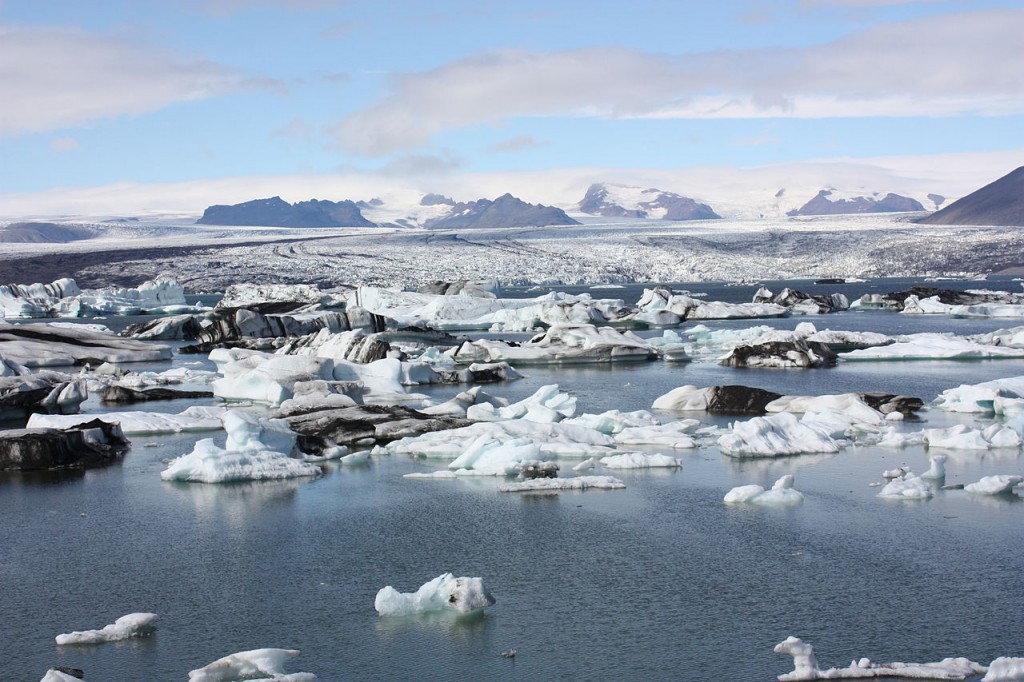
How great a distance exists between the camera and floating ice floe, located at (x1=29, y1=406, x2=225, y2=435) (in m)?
12.1

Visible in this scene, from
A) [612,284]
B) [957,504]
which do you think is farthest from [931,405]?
[612,284]

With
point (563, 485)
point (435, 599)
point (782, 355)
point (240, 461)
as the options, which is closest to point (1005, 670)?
point (435, 599)

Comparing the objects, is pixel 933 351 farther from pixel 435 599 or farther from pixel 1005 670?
pixel 435 599

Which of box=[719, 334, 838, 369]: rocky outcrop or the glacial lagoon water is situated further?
box=[719, 334, 838, 369]: rocky outcrop

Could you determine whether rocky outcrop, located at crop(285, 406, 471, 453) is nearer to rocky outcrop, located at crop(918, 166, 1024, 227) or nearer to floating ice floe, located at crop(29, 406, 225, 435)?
floating ice floe, located at crop(29, 406, 225, 435)

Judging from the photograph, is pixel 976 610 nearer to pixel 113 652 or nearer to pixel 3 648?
pixel 113 652

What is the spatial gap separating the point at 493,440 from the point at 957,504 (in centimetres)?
404

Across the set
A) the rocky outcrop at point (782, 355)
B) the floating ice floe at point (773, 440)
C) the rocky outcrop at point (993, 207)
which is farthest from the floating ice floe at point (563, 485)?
the rocky outcrop at point (993, 207)

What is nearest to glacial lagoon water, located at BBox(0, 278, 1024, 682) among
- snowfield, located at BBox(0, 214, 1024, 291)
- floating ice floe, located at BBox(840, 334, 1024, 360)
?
floating ice floe, located at BBox(840, 334, 1024, 360)

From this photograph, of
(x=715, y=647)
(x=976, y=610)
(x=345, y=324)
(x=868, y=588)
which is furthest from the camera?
(x=345, y=324)

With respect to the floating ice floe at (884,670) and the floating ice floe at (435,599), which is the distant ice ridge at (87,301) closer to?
the floating ice floe at (435,599)

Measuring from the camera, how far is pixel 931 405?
13.5 metres

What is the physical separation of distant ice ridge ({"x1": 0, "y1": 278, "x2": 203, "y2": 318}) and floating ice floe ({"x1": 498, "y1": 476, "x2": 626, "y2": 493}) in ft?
108

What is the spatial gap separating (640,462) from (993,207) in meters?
113
